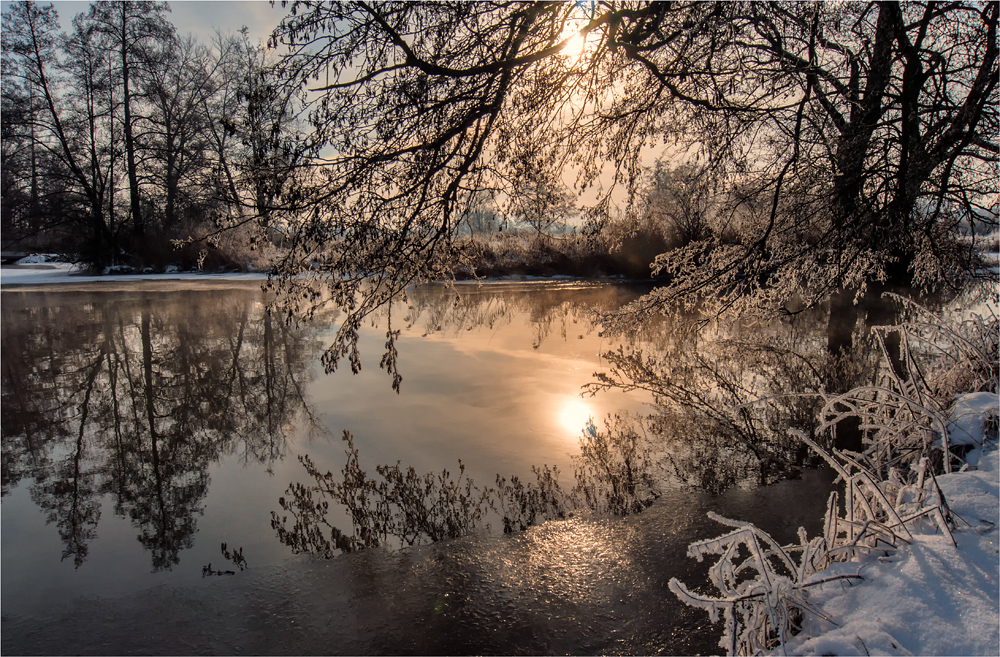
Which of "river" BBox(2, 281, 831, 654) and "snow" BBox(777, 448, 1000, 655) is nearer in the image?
"snow" BBox(777, 448, 1000, 655)

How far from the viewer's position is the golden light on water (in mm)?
5422

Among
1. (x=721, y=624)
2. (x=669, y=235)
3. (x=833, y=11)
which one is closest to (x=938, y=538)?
(x=721, y=624)

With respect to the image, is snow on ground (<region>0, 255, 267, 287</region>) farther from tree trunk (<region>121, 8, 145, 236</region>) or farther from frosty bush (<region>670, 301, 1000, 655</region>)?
frosty bush (<region>670, 301, 1000, 655</region>)

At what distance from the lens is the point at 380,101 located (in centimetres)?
→ 396

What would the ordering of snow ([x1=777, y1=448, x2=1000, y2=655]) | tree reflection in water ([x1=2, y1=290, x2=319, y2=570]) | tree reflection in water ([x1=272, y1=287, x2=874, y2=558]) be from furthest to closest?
tree reflection in water ([x1=2, y1=290, x2=319, y2=570]) → tree reflection in water ([x1=272, y1=287, x2=874, y2=558]) → snow ([x1=777, y1=448, x2=1000, y2=655])

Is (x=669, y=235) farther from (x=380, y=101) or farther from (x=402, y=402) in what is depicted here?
(x=380, y=101)

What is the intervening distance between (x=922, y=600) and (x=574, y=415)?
3.97m

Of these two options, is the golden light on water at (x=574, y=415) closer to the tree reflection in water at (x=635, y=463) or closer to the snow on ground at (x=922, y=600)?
the tree reflection in water at (x=635, y=463)

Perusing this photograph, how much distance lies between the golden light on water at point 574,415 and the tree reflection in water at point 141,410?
2.79 m

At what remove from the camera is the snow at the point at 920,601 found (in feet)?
5.54

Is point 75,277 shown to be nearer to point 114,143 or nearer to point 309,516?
point 114,143

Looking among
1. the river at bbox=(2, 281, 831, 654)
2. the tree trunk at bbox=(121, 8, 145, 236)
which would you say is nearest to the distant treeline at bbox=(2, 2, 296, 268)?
the tree trunk at bbox=(121, 8, 145, 236)

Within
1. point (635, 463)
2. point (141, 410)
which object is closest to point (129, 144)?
point (141, 410)

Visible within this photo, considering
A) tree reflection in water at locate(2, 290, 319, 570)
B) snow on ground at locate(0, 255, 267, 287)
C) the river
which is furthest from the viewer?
snow on ground at locate(0, 255, 267, 287)
